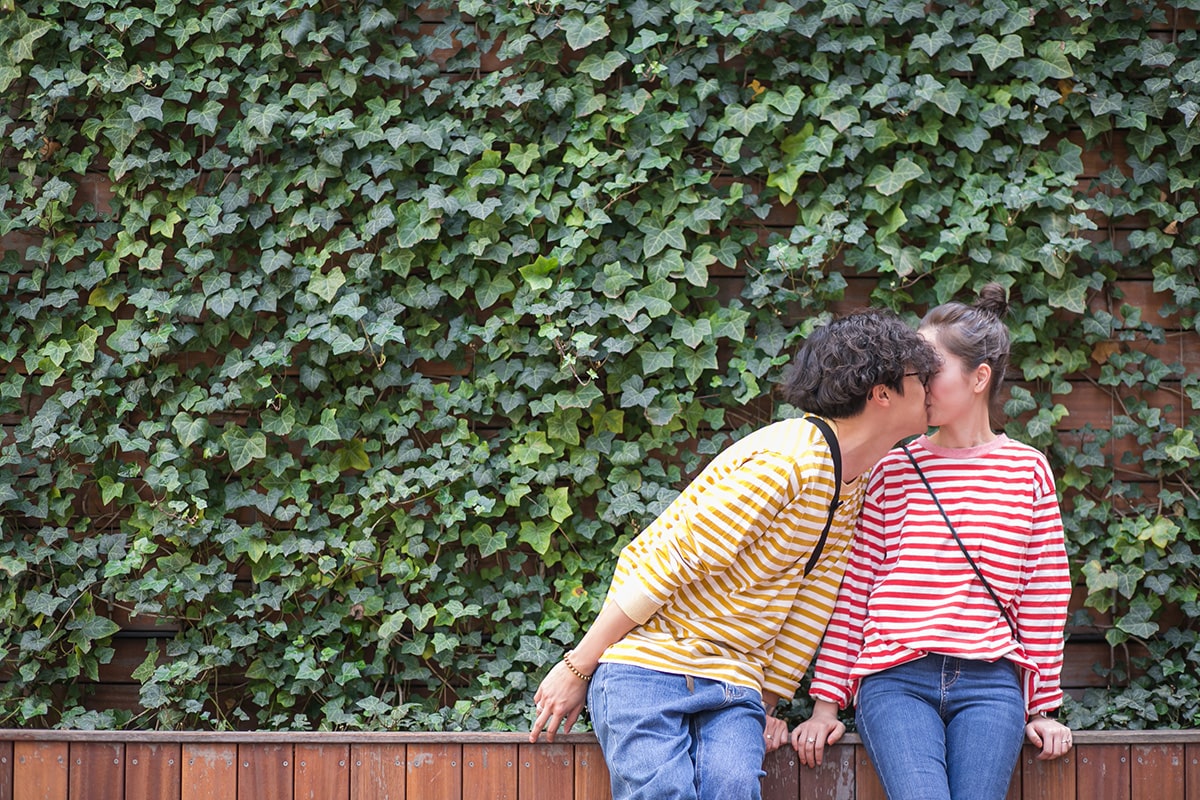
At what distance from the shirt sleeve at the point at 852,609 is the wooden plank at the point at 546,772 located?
549mm

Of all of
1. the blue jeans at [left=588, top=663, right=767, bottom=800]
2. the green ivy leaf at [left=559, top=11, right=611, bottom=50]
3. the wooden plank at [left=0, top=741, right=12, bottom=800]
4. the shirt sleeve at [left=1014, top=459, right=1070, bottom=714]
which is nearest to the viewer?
the blue jeans at [left=588, top=663, right=767, bottom=800]

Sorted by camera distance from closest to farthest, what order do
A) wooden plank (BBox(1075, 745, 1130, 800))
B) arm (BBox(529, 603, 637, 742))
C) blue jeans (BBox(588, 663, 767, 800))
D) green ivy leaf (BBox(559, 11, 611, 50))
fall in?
1. blue jeans (BBox(588, 663, 767, 800))
2. arm (BBox(529, 603, 637, 742))
3. wooden plank (BBox(1075, 745, 1130, 800))
4. green ivy leaf (BBox(559, 11, 611, 50))

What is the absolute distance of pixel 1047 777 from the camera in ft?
6.89

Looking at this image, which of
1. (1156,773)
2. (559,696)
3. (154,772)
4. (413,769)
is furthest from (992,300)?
(154,772)

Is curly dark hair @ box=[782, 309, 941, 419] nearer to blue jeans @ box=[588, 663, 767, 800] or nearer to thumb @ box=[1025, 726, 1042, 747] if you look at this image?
blue jeans @ box=[588, 663, 767, 800]

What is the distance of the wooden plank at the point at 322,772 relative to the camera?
2182 millimetres

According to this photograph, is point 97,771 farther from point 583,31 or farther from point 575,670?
point 583,31

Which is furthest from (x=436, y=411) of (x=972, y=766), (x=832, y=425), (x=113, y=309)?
(x=972, y=766)

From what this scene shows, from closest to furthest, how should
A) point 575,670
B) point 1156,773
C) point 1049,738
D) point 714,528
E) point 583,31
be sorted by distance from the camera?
point 714,528 → point 575,670 → point 1049,738 → point 1156,773 → point 583,31

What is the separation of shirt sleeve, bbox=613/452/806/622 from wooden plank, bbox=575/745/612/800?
44cm

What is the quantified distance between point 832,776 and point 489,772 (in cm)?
74

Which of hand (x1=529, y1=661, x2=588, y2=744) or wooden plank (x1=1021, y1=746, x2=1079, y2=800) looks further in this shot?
wooden plank (x1=1021, y1=746, x2=1079, y2=800)

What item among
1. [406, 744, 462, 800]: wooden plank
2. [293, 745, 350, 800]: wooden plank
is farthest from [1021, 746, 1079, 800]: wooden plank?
[293, 745, 350, 800]: wooden plank

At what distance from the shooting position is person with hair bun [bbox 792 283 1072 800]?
1.91m
